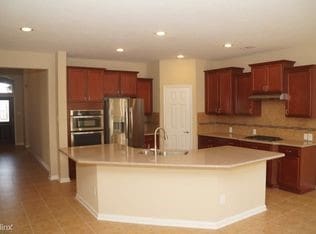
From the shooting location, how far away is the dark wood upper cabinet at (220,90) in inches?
256

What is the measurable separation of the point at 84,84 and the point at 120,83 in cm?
95

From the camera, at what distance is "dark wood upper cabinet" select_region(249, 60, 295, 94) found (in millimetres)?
5461

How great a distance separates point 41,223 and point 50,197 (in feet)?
3.67

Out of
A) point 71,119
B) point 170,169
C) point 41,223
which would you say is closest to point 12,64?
point 71,119

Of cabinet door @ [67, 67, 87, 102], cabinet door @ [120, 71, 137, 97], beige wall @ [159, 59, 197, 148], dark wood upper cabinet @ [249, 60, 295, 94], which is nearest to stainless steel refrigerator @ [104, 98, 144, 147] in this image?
cabinet door @ [120, 71, 137, 97]

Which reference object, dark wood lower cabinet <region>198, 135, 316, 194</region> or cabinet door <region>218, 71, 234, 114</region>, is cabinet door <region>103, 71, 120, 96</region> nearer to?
cabinet door <region>218, 71, 234, 114</region>

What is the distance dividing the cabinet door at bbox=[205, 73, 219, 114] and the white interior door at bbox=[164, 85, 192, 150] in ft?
1.41

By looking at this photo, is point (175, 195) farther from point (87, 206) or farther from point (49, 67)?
point (49, 67)

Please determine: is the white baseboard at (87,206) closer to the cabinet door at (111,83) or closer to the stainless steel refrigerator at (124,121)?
the stainless steel refrigerator at (124,121)

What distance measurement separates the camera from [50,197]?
4996 mm

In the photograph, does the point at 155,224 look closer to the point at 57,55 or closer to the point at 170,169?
the point at 170,169

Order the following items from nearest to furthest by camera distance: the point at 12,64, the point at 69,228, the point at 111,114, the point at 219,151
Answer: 1. the point at 69,228
2. the point at 219,151
3. the point at 12,64
4. the point at 111,114

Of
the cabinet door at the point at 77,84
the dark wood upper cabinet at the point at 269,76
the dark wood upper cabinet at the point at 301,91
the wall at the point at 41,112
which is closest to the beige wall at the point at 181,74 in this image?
the dark wood upper cabinet at the point at 269,76

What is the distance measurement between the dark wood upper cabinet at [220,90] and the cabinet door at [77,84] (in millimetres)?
2907
